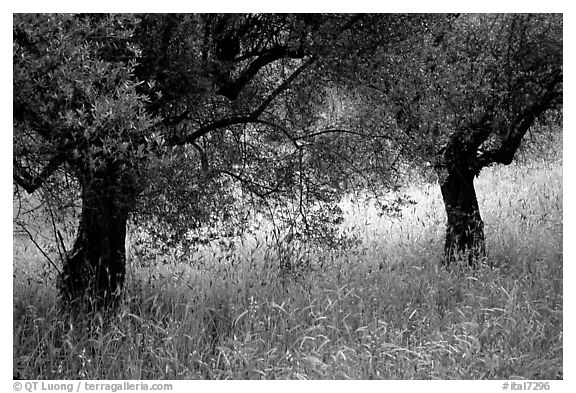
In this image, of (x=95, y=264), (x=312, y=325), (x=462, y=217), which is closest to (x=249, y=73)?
(x=95, y=264)

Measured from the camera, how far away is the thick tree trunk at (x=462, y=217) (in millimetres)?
10422

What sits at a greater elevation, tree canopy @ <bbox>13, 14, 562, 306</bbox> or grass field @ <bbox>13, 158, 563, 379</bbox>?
tree canopy @ <bbox>13, 14, 562, 306</bbox>

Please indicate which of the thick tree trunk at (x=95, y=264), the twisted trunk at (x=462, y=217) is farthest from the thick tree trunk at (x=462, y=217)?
the thick tree trunk at (x=95, y=264)

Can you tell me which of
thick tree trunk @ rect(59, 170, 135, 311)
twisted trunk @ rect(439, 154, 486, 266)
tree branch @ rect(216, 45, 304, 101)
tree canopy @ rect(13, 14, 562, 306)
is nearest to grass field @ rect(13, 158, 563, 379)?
thick tree trunk @ rect(59, 170, 135, 311)

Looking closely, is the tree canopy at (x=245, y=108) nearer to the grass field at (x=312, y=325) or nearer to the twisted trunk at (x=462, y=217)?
the twisted trunk at (x=462, y=217)

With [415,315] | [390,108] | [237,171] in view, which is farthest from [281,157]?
[415,315]

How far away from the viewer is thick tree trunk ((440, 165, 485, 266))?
10422 millimetres

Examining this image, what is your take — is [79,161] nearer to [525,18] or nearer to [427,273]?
[427,273]

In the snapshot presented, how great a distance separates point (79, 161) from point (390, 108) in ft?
13.2

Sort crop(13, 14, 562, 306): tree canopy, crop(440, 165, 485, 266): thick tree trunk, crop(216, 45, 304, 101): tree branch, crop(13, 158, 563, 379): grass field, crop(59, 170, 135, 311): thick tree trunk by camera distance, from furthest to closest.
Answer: crop(440, 165, 485, 266): thick tree trunk
crop(216, 45, 304, 101): tree branch
crop(59, 170, 135, 311): thick tree trunk
crop(13, 158, 563, 379): grass field
crop(13, 14, 562, 306): tree canopy

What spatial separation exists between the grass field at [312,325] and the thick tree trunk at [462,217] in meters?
0.42

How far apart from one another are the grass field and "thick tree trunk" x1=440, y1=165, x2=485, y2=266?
16.7 inches

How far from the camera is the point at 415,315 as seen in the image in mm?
8398

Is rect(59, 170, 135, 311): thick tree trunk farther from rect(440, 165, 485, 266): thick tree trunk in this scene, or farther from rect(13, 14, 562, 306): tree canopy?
rect(440, 165, 485, 266): thick tree trunk
